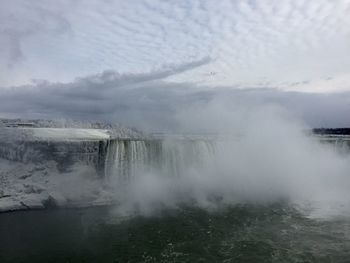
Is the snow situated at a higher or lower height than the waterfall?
higher

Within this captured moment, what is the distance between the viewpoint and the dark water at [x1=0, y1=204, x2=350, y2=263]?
1616cm

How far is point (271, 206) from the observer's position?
25.0 meters

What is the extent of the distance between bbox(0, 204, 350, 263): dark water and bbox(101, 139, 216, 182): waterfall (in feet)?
20.9

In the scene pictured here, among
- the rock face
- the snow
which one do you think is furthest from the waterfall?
the snow

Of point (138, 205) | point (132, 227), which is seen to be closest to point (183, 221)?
point (132, 227)

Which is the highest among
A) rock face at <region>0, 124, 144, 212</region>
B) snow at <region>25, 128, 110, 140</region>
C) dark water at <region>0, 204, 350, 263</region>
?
snow at <region>25, 128, 110, 140</region>

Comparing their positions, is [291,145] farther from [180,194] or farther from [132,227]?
[132,227]

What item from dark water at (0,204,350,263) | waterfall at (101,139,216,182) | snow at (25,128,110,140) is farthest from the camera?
snow at (25,128,110,140)

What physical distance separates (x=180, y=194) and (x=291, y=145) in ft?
43.2

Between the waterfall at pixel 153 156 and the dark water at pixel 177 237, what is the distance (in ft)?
20.9

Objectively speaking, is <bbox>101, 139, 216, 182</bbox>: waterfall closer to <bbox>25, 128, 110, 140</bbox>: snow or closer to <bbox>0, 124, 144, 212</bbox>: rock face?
<bbox>0, 124, 144, 212</bbox>: rock face

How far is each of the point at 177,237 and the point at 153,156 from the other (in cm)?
1306

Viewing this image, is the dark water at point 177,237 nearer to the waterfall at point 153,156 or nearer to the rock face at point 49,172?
the rock face at point 49,172

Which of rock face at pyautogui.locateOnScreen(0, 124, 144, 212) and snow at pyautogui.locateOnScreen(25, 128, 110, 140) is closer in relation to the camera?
rock face at pyautogui.locateOnScreen(0, 124, 144, 212)
